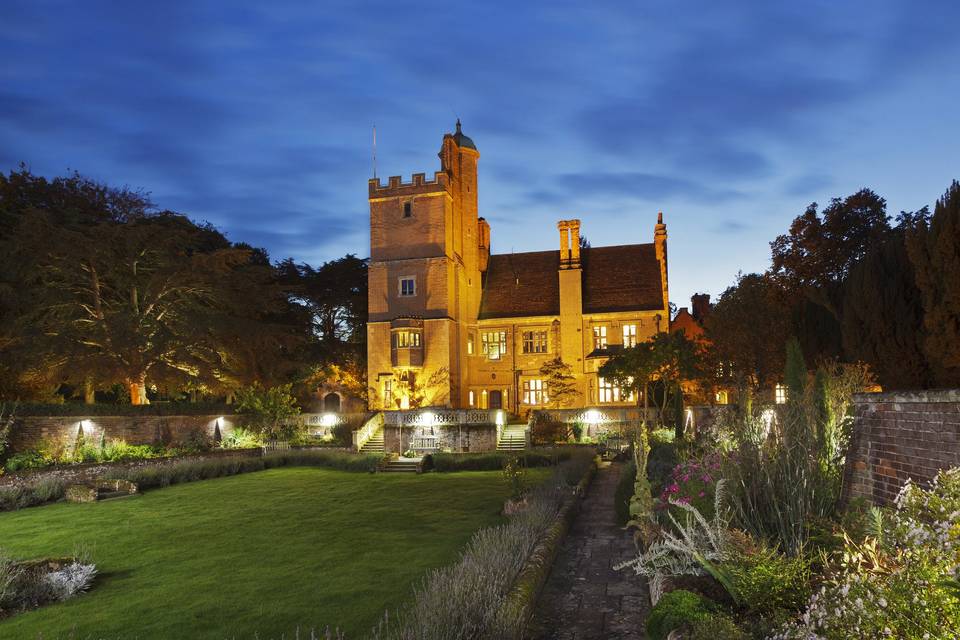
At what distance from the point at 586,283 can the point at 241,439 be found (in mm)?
21837

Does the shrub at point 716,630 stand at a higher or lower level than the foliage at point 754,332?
lower

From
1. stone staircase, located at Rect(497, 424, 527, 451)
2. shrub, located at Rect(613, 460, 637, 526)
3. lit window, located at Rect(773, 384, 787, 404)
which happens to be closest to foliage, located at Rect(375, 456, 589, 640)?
shrub, located at Rect(613, 460, 637, 526)

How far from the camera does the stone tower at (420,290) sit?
37125mm

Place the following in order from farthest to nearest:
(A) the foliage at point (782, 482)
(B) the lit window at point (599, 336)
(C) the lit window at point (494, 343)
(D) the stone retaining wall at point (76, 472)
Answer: (C) the lit window at point (494, 343)
(B) the lit window at point (599, 336)
(D) the stone retaining wall at point (76, 472)
(A) the foliage at point (782, 482)

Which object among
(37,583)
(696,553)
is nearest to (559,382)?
(37,583)

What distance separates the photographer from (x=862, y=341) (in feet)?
69.8

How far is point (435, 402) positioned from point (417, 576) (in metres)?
27.1

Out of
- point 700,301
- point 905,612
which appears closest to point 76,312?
point 905,612

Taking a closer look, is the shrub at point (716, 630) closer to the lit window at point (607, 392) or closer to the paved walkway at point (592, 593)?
the paved walkway at point (592, 593)

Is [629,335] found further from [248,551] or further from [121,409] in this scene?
[248,551]

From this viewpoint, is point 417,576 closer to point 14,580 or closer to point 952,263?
point 14,580

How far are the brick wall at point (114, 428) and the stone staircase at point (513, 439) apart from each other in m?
14.1

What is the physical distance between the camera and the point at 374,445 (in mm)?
31406

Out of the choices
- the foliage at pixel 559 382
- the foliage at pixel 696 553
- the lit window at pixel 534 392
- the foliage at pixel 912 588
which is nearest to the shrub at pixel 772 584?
the foliage at pixel 696 553
